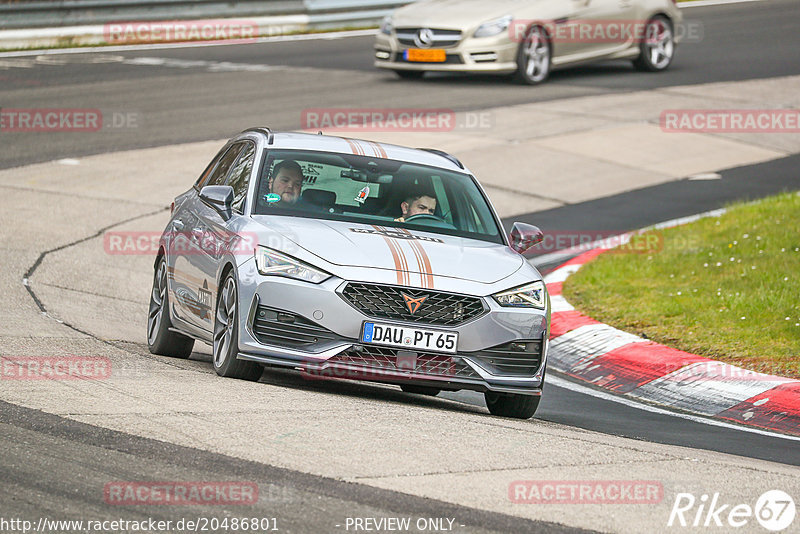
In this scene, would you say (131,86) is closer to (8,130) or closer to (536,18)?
(8,130)

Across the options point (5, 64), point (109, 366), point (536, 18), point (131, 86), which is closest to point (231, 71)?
point (131, 86)

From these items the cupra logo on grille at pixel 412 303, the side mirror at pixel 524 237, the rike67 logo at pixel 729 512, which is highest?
the side mirror at pixel 524 237

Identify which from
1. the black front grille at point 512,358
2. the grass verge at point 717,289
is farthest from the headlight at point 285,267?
the grass verge at point 717,289

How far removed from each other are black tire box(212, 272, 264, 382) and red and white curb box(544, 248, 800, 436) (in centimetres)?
288

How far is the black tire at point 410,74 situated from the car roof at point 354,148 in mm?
14098

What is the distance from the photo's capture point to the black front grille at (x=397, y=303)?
767cm

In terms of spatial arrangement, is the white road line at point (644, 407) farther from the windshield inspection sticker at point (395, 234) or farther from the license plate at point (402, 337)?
the license plate at point (402, 337)

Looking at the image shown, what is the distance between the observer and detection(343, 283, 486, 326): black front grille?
7.67 metres

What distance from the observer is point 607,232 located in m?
15.3

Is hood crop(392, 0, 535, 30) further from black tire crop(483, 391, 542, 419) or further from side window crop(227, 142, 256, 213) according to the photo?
black tire crop(483, 391, 542, 419)

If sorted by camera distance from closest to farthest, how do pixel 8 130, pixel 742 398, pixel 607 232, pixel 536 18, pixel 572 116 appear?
pixel 742 398 → pixel 607 232 → pixel 8 130 → pixel 572 116 → pixel 536 18

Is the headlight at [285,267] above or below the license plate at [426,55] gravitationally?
above

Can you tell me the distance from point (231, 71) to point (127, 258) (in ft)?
35.3

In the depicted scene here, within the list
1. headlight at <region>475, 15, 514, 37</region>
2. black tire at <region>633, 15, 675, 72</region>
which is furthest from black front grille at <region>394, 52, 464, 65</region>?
black tire at <region>633, 15, 675, 72</region>
